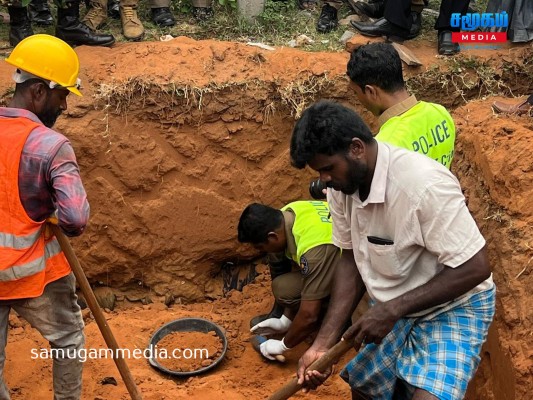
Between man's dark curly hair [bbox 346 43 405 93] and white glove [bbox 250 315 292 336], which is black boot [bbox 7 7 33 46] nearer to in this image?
white glove [bbox 250 315 292 336]

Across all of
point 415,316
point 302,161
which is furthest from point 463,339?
point 302,161

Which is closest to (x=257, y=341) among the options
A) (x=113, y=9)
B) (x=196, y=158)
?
(x=196, y=158)

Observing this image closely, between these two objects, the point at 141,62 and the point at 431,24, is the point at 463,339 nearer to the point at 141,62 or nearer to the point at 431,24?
the point at 141,62

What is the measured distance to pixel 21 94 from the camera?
353 cm

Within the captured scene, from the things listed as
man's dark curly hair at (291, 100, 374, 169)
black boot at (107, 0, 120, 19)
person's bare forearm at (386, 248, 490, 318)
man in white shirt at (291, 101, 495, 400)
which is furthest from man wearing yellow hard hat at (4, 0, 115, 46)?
person's bare forearm at (386, 248, 490, 318)

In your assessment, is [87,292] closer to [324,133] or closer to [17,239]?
[17,239]

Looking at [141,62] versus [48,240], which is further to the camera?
[141,62]

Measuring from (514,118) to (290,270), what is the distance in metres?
1.83

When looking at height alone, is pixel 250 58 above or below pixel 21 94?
below

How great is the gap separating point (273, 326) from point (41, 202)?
7.25 ft

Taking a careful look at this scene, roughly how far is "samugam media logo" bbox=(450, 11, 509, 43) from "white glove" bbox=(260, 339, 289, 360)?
9.65ft

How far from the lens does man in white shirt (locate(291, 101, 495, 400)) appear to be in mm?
2740

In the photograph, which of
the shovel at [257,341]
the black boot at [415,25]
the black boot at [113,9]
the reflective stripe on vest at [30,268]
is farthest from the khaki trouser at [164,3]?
the reflective stripe on vest at [30,268]

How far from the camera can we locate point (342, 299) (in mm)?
3291
